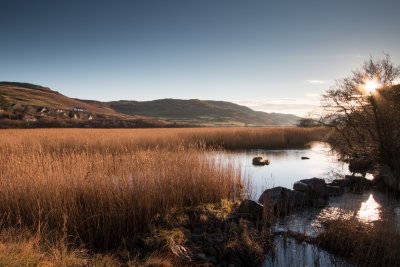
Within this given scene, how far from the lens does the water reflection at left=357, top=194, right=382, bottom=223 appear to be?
29.8 ft

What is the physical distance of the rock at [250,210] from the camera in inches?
341

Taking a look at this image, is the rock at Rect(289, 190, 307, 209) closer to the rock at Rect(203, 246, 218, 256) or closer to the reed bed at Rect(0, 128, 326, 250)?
the reed bed at Rect(0, 128, 326, 250)

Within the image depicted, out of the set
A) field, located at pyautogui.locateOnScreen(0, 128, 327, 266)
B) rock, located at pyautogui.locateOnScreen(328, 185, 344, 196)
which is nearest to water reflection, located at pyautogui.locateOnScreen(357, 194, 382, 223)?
rock, located at pyautogui.locateOnScreen(328, 185, 344, 196)

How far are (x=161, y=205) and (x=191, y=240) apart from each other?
1.64m

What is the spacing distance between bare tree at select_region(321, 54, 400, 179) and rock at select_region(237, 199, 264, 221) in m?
8.67

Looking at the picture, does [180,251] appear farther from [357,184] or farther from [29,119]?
[29,119]

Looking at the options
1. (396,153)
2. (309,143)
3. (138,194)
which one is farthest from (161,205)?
(309,143)

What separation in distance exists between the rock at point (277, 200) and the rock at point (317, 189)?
138 cm

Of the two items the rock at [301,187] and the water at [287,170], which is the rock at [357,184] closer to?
the water at [287,170]

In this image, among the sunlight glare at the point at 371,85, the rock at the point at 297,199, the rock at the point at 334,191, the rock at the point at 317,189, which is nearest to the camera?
the rock at the point at 297,199

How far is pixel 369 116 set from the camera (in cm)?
1578

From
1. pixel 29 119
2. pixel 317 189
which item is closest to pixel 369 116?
pixel 317 189

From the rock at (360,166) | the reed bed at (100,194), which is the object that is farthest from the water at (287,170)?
the reed bed at (100,194)

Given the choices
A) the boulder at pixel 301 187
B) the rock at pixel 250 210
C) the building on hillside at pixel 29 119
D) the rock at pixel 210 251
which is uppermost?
the building on hillside at pixel 29 119
